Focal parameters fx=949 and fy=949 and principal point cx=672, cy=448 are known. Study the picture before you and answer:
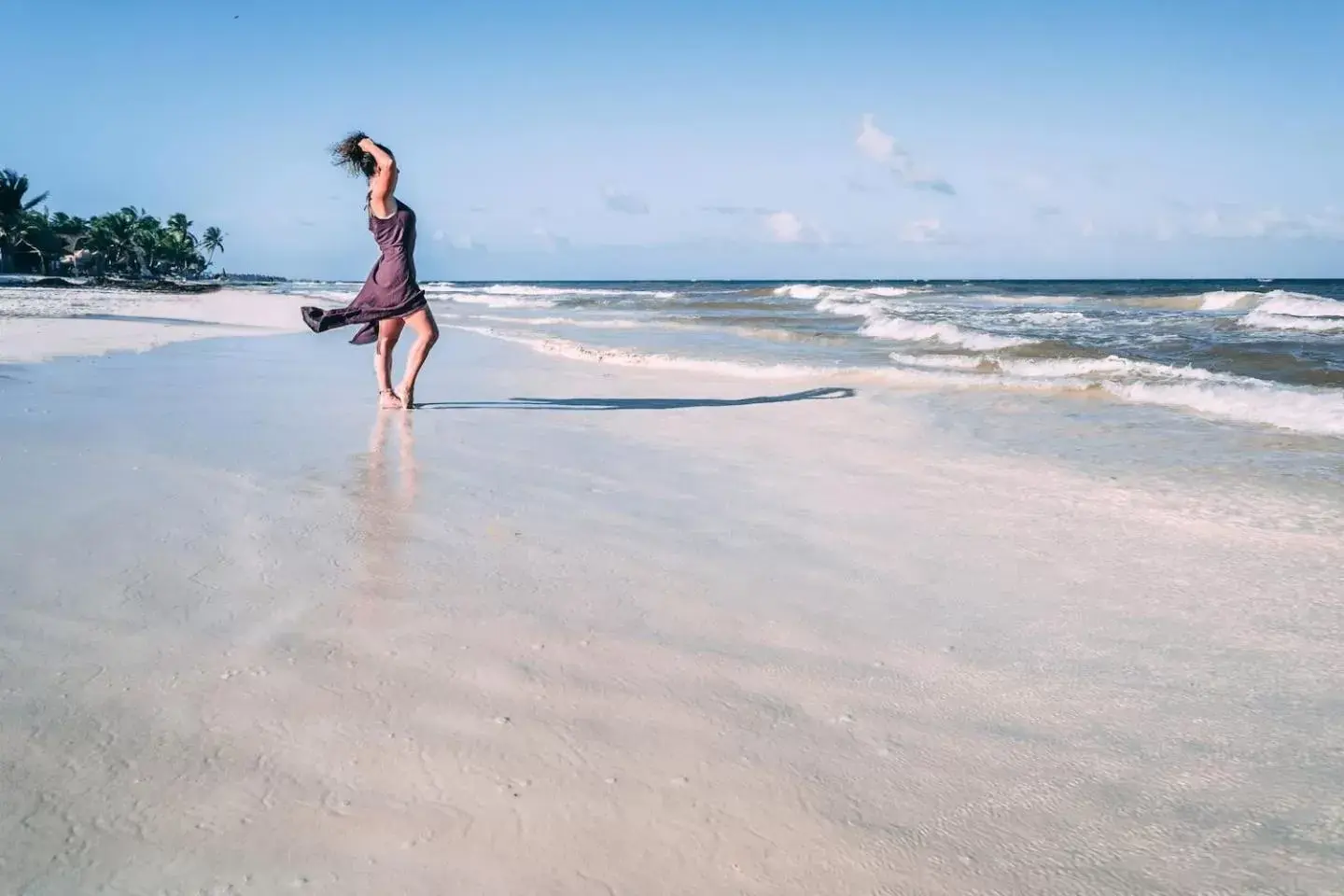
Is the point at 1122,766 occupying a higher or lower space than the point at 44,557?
lower

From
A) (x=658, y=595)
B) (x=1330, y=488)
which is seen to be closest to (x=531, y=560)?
(x=658, y=595)

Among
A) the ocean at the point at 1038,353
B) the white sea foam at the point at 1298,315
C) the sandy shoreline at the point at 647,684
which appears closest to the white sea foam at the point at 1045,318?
the ocean at the point at 1038,353

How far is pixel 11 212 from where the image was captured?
59.9m

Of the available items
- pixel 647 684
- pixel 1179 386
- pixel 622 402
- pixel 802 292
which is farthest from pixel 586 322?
pixel 802 292

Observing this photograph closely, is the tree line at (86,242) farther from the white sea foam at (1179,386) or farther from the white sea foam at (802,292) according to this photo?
the white sea foam at (1179,386)

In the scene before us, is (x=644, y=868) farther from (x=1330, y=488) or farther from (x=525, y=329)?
(x=525, y=329)

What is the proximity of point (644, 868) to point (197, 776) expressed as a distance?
924mm

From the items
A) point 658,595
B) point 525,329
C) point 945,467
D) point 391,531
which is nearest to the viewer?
point 658,595

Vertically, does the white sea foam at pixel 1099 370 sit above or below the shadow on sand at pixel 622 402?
above

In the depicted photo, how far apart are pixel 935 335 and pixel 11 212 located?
212ft

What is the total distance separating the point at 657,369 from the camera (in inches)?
439

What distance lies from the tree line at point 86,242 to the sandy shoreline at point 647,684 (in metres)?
68.4

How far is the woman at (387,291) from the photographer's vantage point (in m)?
6.73

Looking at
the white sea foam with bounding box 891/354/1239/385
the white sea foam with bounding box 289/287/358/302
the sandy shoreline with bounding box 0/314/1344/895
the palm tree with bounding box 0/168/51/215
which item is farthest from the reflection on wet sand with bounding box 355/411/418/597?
the palm tree with bounding box 0/168/51/215
